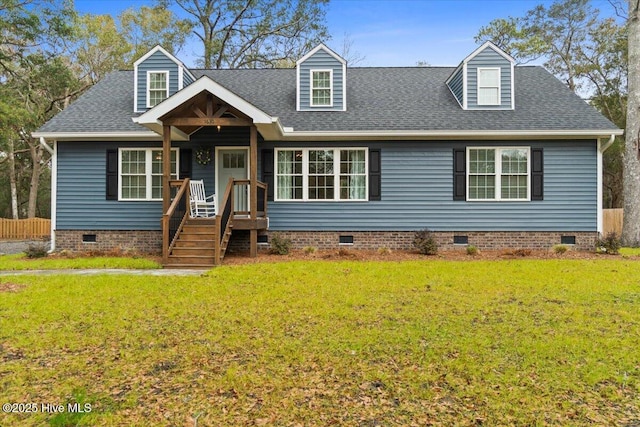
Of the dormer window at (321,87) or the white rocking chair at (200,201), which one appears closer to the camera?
the white rocking chair at (200,201)

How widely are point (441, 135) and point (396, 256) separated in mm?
3634

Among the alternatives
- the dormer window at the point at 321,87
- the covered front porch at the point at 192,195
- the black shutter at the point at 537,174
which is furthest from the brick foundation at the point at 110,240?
the black shutter at the point at 537,174

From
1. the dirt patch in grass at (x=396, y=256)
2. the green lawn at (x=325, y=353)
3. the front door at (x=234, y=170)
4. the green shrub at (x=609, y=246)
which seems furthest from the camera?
the front door at (x=234, y=170)

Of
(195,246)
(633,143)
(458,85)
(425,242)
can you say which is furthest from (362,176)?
(633,143)

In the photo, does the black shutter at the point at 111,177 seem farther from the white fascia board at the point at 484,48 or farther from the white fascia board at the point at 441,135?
the white fascia board at the point at 484,48

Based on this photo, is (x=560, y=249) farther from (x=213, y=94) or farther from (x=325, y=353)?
(x=213, y=94)

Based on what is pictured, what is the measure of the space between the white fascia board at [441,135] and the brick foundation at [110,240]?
474 cm

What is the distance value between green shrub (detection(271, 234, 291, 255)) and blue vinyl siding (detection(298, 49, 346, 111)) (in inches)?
166

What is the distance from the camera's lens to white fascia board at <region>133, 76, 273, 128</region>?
356 inches

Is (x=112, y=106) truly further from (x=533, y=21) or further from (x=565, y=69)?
(x=565, y=69)

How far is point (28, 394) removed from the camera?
297cm

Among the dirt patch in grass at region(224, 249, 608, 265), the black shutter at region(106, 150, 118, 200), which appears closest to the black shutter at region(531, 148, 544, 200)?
the dirt patch in grass at region(224, 249, 608, 265)

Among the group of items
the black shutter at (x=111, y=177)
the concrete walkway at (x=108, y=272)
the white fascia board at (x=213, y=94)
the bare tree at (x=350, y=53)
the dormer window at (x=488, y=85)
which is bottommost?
the concrete walkway at (x=108, y=272)

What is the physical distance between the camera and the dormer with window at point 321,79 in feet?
39.5
